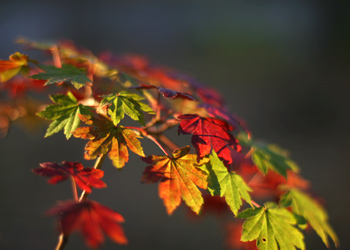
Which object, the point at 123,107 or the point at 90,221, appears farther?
the point at 123,107

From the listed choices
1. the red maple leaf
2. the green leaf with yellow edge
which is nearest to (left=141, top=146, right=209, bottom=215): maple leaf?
the green leaf with yellow edge

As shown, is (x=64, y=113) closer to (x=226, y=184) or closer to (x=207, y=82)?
(x=226, y=184)

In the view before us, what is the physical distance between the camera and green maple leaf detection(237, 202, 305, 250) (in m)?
0.58

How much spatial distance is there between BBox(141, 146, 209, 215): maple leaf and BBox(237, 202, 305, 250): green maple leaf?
4.3 inches

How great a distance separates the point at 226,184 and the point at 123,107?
10.9 inches

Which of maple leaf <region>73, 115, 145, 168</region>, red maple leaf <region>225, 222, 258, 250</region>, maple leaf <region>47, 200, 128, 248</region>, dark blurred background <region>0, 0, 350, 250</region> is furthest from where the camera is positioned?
dark blurred background <region>0, 0, 350, 250</region>

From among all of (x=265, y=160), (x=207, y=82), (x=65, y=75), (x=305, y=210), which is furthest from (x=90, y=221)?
(x=207, y=82)

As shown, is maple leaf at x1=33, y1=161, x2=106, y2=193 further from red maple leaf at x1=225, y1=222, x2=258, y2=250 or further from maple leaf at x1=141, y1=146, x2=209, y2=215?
red maple leaf at x1=225, y1=222, x2=258, y2=250

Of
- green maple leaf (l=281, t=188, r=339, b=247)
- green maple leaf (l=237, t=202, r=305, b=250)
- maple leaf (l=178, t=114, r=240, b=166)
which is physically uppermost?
maple leaf (l=178, t=114, r=240, b=166)

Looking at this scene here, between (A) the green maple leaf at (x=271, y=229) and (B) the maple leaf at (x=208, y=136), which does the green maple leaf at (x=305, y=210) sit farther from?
(B) the maple leaf at (x=208, y=136)

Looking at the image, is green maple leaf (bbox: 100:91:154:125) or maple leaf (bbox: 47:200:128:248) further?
green maple leaf (bbox: 100:91:154:125)

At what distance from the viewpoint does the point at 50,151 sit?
299 cm

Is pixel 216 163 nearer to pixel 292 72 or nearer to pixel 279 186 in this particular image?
pixel 279 186

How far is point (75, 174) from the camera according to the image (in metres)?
0.53
